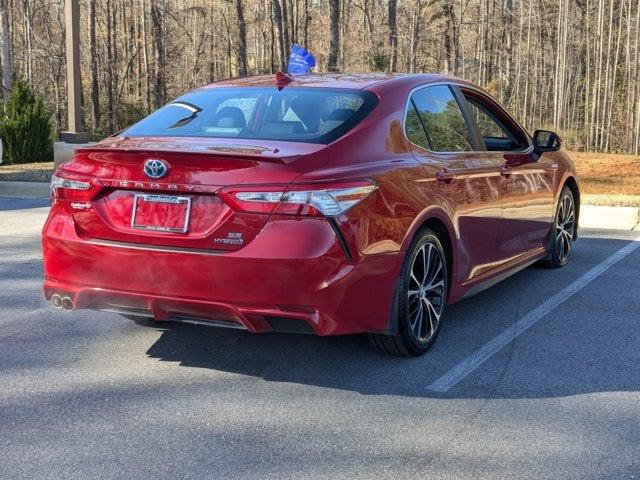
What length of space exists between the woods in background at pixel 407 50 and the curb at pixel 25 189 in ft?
44.6

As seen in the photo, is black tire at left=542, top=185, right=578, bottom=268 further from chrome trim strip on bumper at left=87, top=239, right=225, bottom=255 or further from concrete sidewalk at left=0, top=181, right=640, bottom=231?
chrome trim strip on bumper at left=87, top=239, right=225, bottom=255

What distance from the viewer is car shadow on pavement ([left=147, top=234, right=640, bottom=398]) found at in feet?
14.5

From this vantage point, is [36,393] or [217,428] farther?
[36,393]

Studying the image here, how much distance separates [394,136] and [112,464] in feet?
7.98

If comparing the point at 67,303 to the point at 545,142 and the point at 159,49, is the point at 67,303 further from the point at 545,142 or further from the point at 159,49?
the point at 159,49

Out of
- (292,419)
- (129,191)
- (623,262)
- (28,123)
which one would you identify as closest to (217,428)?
(292,419)

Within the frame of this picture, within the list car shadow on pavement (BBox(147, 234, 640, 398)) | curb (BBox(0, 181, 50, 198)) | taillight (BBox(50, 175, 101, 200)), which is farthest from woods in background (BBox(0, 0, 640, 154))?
taillight (BBox(50, 175, 101, 200))

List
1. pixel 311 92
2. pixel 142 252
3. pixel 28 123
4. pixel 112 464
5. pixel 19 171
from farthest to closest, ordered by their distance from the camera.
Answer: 1. pixel 28 123
2. pixel 19 171
3. pixel 311 92
4. pixel 142 252
5. pixel 112 464

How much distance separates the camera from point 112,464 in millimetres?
3408

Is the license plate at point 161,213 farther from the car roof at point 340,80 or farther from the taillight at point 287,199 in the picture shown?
the car roof at point 340,80

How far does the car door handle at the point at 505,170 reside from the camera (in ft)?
19.3

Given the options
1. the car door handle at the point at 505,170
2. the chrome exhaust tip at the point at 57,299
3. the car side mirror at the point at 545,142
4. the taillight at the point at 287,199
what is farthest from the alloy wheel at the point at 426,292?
the car side mirror at the point at 545,142

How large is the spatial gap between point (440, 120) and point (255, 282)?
2039mm

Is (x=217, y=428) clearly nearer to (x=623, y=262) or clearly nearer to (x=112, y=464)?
(x=112, y=464)
